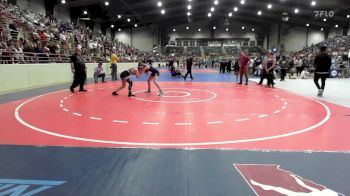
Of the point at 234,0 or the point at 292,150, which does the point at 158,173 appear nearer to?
the point at 292,150

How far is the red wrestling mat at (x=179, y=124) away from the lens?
5180 mm

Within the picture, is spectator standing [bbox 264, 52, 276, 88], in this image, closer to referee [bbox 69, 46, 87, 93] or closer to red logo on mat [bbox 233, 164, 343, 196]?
referee [bbox 69, 46, 87, 93]

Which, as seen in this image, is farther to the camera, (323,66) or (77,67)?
(77,67)

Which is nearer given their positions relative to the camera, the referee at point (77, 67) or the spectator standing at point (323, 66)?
the spectator standing at point (323, 66)

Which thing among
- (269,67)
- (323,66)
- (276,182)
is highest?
(323,66)

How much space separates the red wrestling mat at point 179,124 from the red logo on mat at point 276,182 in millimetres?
996
